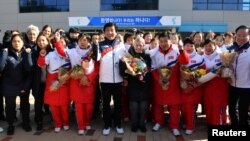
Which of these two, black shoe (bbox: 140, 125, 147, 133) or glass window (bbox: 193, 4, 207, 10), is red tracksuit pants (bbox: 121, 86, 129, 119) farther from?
glass window (bbox: 193, 4, 207, 10)

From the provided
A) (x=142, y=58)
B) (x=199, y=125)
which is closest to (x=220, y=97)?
(x=199, y=125)

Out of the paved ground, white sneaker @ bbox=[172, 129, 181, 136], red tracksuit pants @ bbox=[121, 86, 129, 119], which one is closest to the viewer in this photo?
the paved ground

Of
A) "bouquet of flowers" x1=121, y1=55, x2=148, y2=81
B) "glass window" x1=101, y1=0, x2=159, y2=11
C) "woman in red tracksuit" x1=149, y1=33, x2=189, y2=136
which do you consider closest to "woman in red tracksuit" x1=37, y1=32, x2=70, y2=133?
"bouquet of flowers" x1=121, y1=55, x2=148, y2=81

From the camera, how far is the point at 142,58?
595 cm

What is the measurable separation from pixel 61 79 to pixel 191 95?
240 cm

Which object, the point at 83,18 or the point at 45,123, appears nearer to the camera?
the point at 45,123

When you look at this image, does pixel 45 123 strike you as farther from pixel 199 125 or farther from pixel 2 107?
pixel 199 125

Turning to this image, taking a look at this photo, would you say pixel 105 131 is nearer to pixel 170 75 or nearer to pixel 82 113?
pixel 82 113

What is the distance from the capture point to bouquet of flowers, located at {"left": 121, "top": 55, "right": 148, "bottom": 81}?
580 centimetres

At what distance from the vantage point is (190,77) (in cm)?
585

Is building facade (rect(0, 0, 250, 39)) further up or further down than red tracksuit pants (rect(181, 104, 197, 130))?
further up

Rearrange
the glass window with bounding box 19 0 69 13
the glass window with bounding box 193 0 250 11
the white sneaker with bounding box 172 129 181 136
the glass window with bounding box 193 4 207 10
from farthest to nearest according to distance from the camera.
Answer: the glass window with bounding box 19 0 69 13 → the glass window with bounding box 193 4 207 10 → the glass window with bounding box 193 0 250 11 → the white sneaker with bounding box 172 129 181 136

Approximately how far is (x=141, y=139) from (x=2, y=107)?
3206 mm

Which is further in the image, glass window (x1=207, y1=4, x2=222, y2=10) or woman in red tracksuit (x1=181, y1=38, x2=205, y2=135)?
glass window (x1=207, y1=4, x2=222, y2=10)
